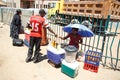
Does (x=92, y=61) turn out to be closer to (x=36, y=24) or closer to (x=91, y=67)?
(x=91, y=67)

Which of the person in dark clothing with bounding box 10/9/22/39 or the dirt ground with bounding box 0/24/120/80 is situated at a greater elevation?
the person in dark clothing with bounding box 10/9/22/39

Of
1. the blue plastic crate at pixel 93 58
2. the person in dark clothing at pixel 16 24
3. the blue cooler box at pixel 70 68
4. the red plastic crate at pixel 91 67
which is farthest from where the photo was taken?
the person in dark clothing at pixel 16 24

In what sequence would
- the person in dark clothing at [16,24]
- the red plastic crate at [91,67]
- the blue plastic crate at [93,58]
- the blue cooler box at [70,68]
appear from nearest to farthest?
the blue cooler box at [70,68] < the blue plastic crate at [93,58] < the red plastic crate at [91,67] < the person in dark clothing at [16,24]

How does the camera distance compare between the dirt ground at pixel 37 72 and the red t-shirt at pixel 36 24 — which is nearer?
the dirt ground at pixel 37 72

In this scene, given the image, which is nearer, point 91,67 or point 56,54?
point 56,54

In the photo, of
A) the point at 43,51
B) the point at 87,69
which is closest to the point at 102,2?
the point at 43,51

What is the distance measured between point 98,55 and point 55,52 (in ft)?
4.52

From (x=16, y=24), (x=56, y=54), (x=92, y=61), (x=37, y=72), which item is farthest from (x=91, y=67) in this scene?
(x=16, y=24)

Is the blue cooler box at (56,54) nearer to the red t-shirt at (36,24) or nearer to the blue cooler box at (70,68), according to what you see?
the blue cooler box at (70,68)

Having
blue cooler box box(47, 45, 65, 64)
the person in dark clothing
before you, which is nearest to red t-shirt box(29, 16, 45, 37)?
blue cooler box box(47, 45, 65, 64)

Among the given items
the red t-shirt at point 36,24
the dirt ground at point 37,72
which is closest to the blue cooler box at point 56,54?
the dirt ground at point 37,72

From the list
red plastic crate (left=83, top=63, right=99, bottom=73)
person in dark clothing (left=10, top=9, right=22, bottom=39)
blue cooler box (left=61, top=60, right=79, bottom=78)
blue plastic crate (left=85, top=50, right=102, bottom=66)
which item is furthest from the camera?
person in dark clothing (left=10, top=9, right=22, bottom=39)

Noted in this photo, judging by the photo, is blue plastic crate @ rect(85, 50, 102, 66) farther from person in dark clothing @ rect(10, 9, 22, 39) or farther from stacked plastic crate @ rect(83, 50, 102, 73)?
person in dark clothing @ rect(10, 9, 22, 39)

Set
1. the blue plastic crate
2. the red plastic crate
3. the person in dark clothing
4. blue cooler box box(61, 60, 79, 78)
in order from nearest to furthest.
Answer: blue cooler box box(61, 60, 79, 78), the blue plastic crate, the red plastic crate, the person in dark clothing
